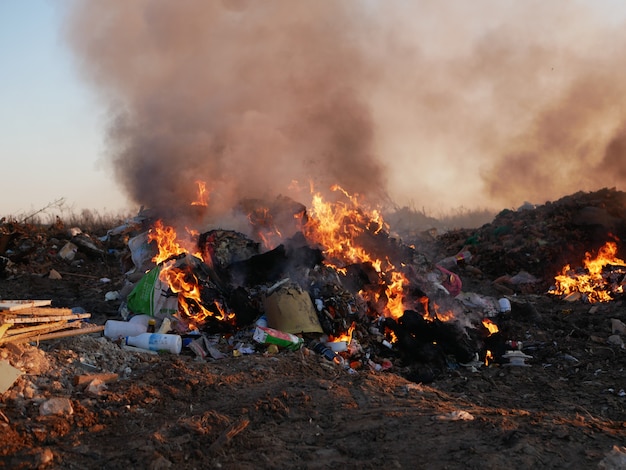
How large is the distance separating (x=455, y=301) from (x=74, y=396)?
19.5ft

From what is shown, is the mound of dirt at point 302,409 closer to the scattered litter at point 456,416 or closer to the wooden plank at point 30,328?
the scattered litter at point 456,416

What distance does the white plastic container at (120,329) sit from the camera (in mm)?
6605

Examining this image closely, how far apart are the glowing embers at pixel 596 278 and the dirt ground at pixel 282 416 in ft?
14.8

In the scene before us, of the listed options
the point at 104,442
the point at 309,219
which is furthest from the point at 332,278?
the point at 104,442

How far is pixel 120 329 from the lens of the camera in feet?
21.9

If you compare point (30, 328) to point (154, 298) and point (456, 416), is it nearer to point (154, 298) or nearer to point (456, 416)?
point (154, 298)

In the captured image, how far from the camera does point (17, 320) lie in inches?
191

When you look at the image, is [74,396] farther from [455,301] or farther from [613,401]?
[455,301]

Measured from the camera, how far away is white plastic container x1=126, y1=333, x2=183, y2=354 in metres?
6.21

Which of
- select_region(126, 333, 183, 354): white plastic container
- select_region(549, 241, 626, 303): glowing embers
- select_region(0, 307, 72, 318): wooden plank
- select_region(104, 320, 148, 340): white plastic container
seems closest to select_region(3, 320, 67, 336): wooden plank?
select_region(0, 307, 72, 318): wooden plank

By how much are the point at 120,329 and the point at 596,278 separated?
9407 mm

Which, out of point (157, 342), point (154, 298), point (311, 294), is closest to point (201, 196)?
point (154, 298)

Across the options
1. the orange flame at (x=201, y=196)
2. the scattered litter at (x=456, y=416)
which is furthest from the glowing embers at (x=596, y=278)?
the scattered litter at (x=456, y=416)

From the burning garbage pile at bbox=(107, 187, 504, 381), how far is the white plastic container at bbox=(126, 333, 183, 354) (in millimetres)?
54
